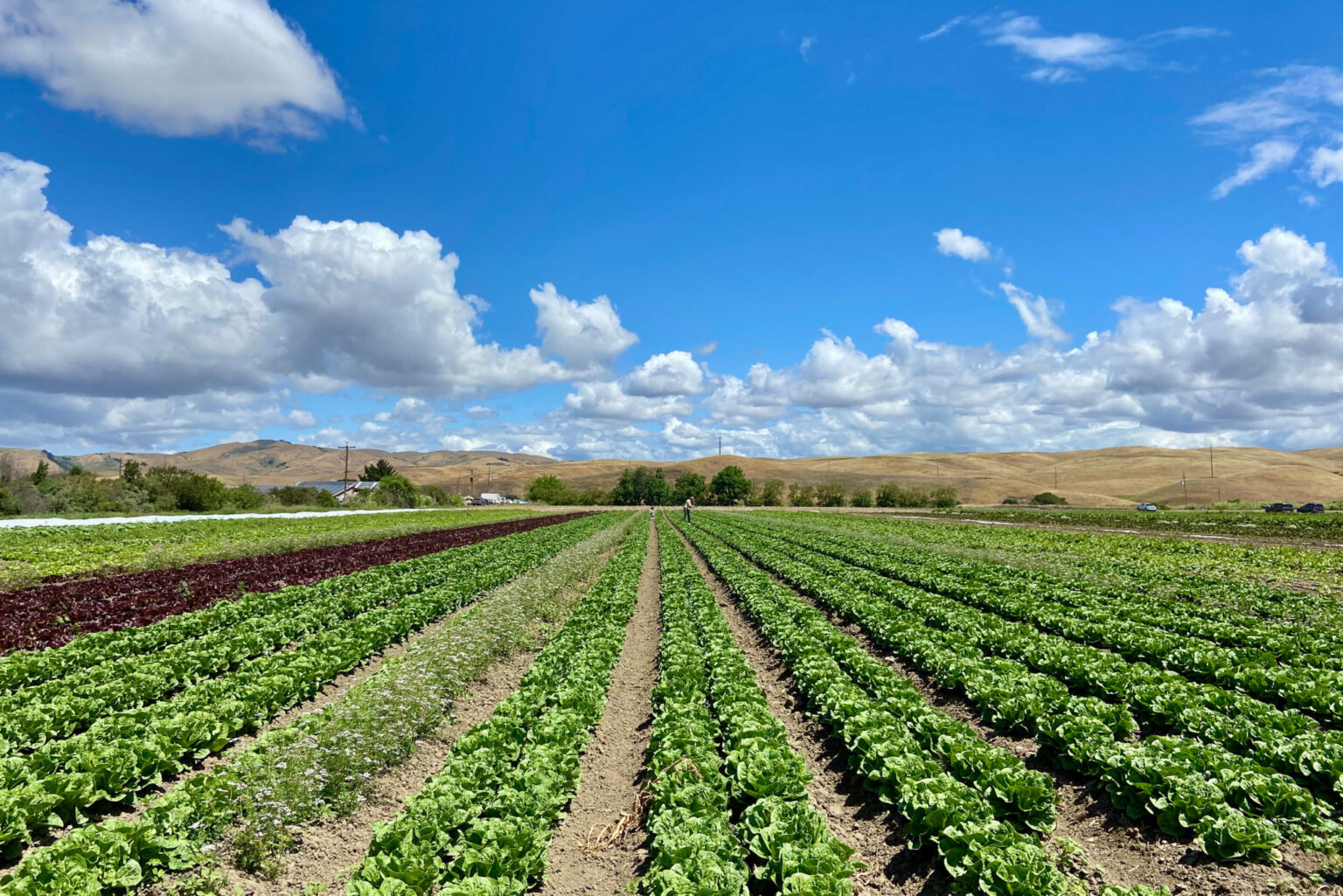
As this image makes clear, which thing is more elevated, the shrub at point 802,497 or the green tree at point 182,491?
the green tree at point 182,491

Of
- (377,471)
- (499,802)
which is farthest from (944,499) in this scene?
(499,802)

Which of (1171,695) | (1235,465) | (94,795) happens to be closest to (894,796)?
(1171,695)

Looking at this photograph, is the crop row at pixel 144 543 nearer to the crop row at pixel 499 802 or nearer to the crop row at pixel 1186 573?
the crop row at pixel 499 802

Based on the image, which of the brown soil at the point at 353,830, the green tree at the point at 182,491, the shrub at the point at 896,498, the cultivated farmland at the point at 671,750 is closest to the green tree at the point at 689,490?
the shrub at the point at 896,498

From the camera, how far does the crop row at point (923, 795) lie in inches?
199

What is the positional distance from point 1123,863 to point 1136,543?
36.3 m

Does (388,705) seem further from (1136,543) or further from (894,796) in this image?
(1136,543)

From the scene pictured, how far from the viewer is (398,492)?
3962 inches

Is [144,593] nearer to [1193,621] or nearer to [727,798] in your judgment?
[727,798]

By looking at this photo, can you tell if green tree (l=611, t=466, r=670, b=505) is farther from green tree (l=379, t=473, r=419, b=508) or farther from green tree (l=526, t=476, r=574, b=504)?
green tree (l=379, t=473, r=419, b=508)

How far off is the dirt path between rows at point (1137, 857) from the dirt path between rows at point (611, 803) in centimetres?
413

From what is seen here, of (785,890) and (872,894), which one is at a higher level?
(785,890)

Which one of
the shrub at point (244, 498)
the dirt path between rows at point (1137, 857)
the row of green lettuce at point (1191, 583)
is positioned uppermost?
the shrub at point (244, 498)

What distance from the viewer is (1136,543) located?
117 ft
